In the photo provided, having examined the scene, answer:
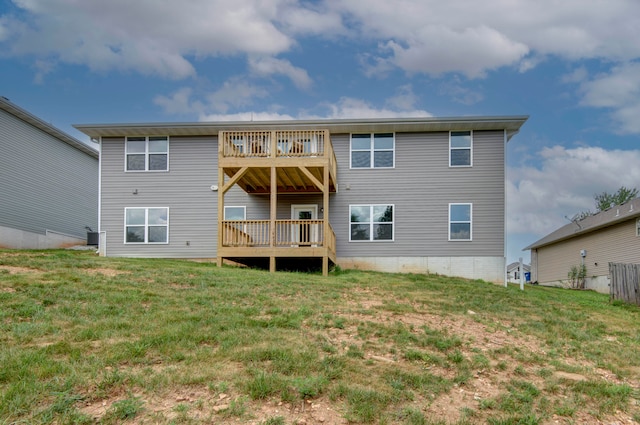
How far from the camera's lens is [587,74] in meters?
19.1

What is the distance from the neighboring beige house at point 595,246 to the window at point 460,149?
27.0ft

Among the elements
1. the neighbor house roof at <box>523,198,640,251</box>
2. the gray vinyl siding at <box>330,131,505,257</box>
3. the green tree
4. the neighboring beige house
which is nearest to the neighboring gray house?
the gray vinyl siding at <box>330,131,505,257</box>

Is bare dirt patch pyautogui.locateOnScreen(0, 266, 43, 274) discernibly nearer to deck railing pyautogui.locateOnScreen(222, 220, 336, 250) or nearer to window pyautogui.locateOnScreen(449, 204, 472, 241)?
deck railing pyautogui.locateOnScreen(222, 220, 336, 250)

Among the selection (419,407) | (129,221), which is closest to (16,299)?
(419,407)

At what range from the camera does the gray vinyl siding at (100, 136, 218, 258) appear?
16266mm

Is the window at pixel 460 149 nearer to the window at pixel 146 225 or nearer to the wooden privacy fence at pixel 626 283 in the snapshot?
the wooden privacy fence at pixel 626 283

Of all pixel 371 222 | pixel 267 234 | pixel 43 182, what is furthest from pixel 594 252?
pixel 43 182

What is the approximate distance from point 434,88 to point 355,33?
445cm

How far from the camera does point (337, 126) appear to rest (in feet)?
52.5

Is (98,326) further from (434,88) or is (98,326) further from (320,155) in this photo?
(434,88)

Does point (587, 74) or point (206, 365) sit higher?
point (587, 74)

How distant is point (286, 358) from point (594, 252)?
22508mm

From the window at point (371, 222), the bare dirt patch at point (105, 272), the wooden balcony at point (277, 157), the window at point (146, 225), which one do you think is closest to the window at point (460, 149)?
the window at point (371, 222)

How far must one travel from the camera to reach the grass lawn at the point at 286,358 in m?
4.12
